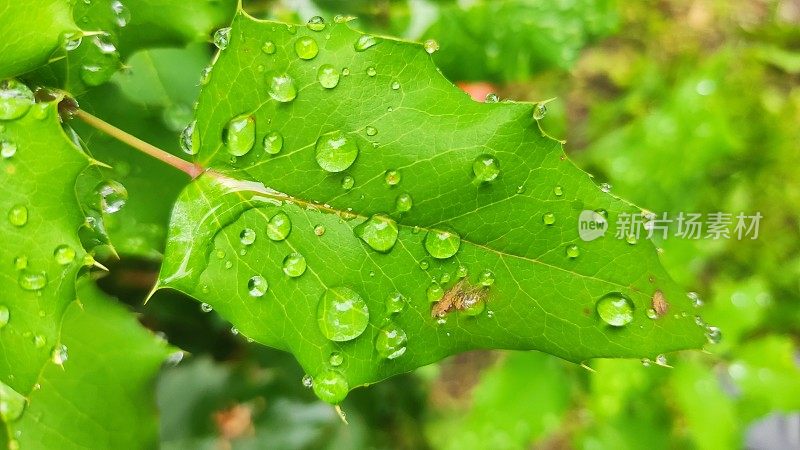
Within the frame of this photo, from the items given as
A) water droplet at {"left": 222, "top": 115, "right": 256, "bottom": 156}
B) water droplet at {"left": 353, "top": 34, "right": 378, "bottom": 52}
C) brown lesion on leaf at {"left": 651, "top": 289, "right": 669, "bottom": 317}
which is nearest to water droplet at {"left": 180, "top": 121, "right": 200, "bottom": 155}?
water droplet at {"left": 222, "top": 115, "right": 256, "bottom": 156}

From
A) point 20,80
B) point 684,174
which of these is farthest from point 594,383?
point 20,80

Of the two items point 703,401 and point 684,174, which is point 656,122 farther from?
point 703,401

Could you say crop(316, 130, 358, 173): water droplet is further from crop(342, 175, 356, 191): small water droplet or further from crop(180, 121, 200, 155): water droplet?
crop(180, 121, 200, 155): water droplet

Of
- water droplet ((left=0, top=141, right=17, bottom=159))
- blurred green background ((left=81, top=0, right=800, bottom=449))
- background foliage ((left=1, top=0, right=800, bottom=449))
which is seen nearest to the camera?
water droplet ((left=0, top=141, right=17, bottom=159))

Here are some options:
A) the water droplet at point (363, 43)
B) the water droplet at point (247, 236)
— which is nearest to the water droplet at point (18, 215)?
the water droplet at point (247, 236)

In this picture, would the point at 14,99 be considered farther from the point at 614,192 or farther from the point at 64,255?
the point at 614,192

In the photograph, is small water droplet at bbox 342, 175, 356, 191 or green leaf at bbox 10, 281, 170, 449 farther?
green leaf at bbox 10, 281, 170, 449

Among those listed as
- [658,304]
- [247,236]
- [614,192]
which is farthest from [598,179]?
[247,236]

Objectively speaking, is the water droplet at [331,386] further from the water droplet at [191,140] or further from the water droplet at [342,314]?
the water droplet at [191,140]
